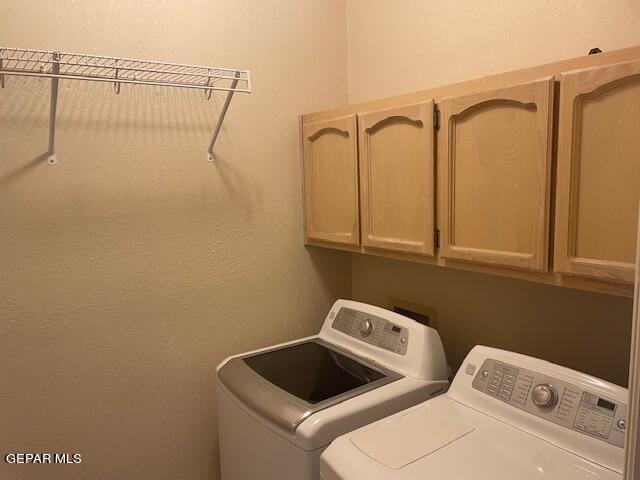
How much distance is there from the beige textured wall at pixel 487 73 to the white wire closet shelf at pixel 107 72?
0.67m

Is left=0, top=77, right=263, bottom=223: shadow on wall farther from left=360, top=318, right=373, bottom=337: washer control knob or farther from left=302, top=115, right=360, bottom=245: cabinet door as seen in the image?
left=360, top=318, right=373, bottom=337: washer control knob

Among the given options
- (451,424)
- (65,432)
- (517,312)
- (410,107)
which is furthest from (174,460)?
(410,107)

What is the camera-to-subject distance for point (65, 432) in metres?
1.58

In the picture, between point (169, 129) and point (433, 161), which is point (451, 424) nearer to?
point (433, 161)

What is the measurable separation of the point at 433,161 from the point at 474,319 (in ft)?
2.25

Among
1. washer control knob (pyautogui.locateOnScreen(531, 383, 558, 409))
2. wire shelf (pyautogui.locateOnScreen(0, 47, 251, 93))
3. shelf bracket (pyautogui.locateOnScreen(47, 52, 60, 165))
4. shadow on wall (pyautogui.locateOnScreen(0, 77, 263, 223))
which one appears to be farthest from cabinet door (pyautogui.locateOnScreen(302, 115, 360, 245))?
shelf bracket (pyautogui.locateOnScreen(47, 52, 60, 165))

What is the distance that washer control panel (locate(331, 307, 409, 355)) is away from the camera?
160cm

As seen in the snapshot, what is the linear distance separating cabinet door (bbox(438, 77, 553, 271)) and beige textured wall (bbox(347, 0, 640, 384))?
360 mm

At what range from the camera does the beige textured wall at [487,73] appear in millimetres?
1337

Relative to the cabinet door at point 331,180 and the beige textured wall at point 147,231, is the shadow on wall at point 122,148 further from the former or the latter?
the cabinet door at point 331,180

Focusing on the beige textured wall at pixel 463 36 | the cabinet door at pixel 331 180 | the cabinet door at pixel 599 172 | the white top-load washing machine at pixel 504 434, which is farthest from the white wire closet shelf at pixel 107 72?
the white top-load washing machine at pixel 504 434

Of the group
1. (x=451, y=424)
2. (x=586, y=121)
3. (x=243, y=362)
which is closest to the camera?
(x=586, y=121)

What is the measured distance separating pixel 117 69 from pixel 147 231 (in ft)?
2.00

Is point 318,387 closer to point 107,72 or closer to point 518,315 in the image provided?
point 518,315
